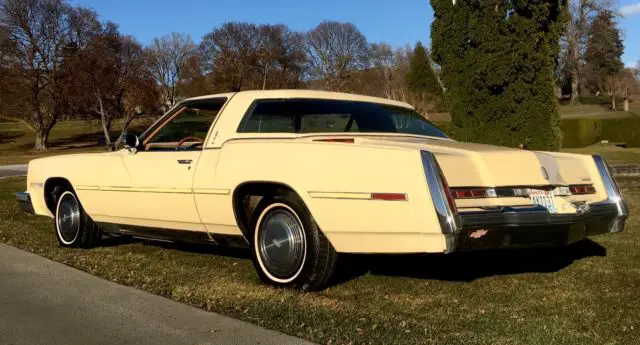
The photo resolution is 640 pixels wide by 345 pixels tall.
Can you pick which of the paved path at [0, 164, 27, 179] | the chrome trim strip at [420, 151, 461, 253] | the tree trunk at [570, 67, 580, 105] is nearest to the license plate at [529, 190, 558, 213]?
the chrome trim strip at [420, 151, 461, 253]

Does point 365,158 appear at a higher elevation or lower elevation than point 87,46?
lower

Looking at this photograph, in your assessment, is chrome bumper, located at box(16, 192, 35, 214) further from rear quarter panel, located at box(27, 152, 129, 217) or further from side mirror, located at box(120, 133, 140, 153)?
side mirror, located at box(120, 133, 140, 153)

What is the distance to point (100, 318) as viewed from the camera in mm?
4270

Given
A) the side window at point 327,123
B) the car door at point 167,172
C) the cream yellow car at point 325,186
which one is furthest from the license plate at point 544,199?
the car door at point 167,172

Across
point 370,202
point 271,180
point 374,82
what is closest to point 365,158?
point 370,202

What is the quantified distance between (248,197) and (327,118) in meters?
0.98

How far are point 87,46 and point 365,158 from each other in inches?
1757

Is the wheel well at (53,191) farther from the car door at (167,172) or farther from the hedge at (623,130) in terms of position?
the hedge at (623,130)

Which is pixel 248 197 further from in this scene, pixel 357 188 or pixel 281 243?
pixel 357 188

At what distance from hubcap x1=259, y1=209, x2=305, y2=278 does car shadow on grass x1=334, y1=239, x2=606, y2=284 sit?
50 cm

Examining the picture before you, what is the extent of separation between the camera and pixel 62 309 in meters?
4.52

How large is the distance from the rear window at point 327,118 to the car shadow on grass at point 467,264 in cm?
119

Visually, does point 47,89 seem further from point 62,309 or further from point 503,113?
point 62,309

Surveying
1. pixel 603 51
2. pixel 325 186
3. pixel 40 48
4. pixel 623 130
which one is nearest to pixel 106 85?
pixel 40 48
